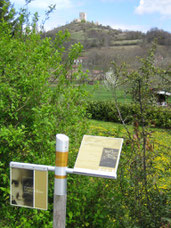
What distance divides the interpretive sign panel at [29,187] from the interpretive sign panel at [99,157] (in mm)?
272

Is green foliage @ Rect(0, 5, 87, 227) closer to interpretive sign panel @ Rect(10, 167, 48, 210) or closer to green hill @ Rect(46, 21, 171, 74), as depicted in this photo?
interpretive sign panel @ Rect(10, 167, 48, 210)

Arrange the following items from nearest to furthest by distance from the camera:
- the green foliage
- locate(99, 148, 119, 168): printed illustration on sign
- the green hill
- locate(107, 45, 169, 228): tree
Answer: locate(99, 148, 119, 168): printed illustration on sign → locate(107, 45, 169, 228): tree → the green foliage → the green hill

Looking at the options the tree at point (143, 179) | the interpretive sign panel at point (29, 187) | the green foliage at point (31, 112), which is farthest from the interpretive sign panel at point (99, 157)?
the green foliage at point (31, 112)

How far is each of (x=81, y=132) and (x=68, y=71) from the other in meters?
1.07

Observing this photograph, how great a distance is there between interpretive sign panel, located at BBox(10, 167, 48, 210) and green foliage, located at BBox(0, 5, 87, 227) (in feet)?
2.16

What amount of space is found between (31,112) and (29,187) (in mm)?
1330

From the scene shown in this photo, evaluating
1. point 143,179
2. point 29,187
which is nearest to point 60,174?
point 29,187

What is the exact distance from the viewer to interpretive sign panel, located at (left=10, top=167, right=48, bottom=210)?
193 centimetres

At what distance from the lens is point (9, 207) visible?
292 centimetres

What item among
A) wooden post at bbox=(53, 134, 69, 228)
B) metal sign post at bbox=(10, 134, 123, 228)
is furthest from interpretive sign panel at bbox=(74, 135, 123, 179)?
wooden post at bbox=(53, 134, 69, 228)

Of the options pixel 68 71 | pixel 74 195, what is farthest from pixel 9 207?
pixel 68 71

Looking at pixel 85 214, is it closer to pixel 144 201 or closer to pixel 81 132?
pixel 144 201

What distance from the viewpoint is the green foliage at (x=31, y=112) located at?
2.78m

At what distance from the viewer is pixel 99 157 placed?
1.98 metres
